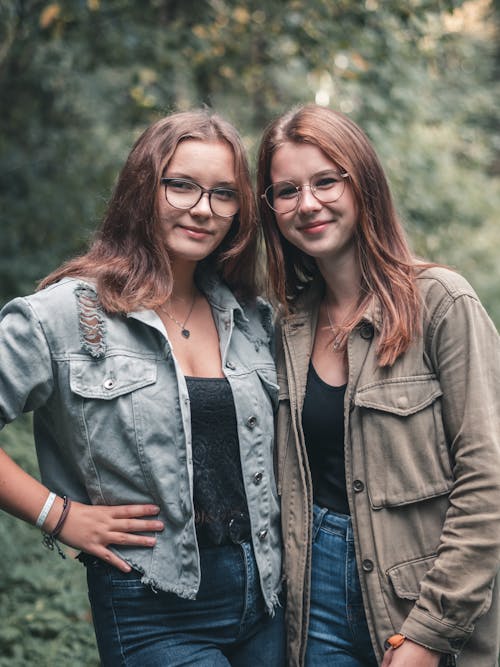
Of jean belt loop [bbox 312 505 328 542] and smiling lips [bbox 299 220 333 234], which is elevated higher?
smiling lips [bbox 299 220 333 234]

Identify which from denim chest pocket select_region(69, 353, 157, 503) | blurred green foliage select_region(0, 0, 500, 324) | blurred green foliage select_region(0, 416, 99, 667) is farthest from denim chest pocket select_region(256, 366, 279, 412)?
blurred green foliage select_region(0, 0, 500, 324)

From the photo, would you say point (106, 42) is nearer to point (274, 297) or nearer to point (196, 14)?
point (196, 14)

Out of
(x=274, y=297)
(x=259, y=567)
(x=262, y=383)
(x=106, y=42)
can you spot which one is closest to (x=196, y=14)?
(x=106, y=42)

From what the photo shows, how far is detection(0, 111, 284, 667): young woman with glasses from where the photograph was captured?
234 centimetres

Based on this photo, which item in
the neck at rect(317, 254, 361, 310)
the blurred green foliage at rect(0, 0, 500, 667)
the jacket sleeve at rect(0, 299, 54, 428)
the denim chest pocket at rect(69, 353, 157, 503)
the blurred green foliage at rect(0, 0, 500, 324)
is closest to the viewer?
the jacket sleeve at rect(0, 299, 54, 428)

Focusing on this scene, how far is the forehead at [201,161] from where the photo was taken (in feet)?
8.54

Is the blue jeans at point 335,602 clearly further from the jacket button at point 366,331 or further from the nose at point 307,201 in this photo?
the nose at point 307,201

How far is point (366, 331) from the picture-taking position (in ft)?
8.48

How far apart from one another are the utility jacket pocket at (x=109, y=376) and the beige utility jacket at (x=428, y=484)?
22.2 inches

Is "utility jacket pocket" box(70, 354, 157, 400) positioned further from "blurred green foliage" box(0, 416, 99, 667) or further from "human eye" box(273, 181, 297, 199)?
"blurred green foliage" box(0, 416, 99, 667)

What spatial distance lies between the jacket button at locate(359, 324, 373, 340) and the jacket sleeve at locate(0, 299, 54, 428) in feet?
3.32

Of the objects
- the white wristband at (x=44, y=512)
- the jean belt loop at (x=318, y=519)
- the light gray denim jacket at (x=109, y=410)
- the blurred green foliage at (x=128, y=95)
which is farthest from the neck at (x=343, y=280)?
the blurred green foliage at (x=128, y=95)

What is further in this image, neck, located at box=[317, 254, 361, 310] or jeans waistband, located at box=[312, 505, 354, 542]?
neck, located at box=[317, 254, 361, 310]

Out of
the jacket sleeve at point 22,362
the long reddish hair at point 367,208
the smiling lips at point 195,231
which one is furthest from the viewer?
the smiling lips at point 195,231
